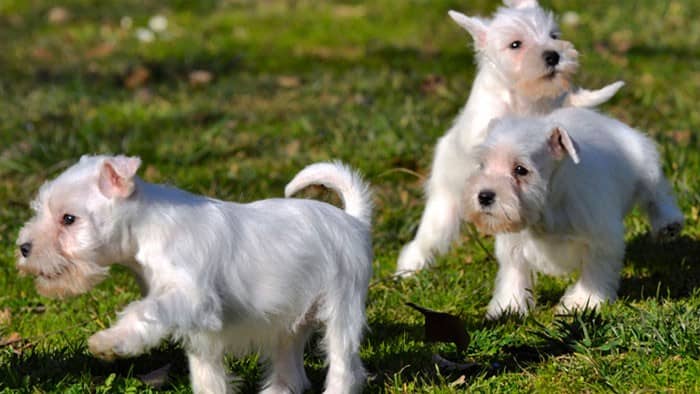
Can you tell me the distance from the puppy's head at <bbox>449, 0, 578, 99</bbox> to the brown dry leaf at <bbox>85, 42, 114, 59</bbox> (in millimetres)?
6206

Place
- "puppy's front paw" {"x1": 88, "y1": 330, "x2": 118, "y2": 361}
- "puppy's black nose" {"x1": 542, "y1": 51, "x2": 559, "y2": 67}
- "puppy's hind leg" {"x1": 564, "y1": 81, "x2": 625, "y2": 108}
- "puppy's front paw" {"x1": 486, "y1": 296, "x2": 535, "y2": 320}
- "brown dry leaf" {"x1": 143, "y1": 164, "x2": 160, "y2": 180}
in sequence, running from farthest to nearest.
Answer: "brown dry leaf" {"x1": 143, "y1": 164, "x2": 160, "y2": 180} < "puppy's hind leg" {"x1": 564, "y1": 81, "x2": 625, "y2": 108} < "puppy's black nose" {"x1": 542, "y1": 51, "x2": 559, "y2": 67} < "puppy's front paw" {"x1": 486, "y1": 296, "x2": 535, "y2": 320} < "puppy's front paw" {"x1": 88, "y1": 330, "x2": 118, "y2": 361}

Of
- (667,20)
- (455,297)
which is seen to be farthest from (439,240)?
(667,20)

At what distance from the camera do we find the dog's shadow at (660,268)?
18.9ft

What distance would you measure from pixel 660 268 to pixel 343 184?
2111 mm

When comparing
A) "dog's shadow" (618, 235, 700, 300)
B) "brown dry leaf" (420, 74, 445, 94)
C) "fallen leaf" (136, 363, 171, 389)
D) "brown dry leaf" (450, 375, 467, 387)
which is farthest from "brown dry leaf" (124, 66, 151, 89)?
"brown dry leaf" (450, 375, 467, 387)

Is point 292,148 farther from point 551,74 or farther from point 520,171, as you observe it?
point 520,171

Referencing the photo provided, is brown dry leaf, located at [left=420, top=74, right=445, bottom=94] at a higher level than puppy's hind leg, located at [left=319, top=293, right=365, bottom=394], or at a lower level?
lower

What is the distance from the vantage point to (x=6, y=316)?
234 inches

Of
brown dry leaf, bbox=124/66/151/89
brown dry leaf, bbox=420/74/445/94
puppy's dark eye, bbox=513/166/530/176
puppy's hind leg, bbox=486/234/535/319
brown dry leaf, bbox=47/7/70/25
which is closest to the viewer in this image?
puppy's dark eye, bbox=513/166/530/176

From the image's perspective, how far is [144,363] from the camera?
4992 mm

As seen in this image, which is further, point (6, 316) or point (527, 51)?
point (527, 51)

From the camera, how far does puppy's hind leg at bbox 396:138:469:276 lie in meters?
6.54

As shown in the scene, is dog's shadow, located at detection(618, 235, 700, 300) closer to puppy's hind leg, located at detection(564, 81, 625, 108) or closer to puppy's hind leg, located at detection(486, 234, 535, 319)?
puppy's hind leg, located at detection(486, 234, 535, 319)

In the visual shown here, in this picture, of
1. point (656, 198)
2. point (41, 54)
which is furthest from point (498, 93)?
point (41, 54)
